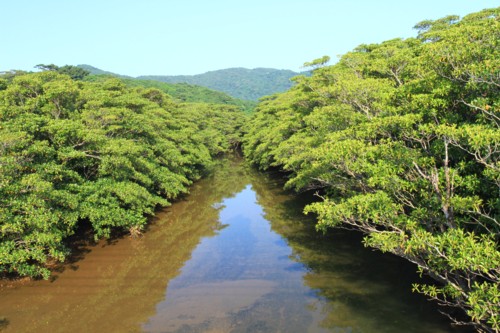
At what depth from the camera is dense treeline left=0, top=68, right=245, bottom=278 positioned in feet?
46.6

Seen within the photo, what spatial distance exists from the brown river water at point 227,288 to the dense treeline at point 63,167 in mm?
1672

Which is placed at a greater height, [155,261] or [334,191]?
[334,191]

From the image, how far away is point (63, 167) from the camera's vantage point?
17344 mm

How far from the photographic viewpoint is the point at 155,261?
19.2 m

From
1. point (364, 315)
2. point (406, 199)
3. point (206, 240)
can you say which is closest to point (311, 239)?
point (206, 240)

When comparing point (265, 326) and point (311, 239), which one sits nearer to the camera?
point (265, 326)

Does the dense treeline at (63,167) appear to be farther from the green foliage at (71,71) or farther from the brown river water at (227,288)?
the green foliage at (71,71)

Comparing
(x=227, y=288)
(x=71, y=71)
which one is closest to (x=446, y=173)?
(x=227, y=288)

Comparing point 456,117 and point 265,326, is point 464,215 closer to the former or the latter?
point 456,117

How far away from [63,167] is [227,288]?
10604 mm

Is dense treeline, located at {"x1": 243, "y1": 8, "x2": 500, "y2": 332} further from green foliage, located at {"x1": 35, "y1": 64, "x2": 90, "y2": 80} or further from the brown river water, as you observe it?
green foliage, located at {"x1": 35, "y1": 64, "x2": 90, "y2": 80}

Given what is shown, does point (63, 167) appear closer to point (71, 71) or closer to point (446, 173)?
point (446, 173)

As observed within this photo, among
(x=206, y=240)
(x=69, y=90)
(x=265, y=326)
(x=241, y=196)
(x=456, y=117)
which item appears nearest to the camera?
(x=456, y=117)

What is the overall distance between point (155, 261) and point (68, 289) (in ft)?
15.4
